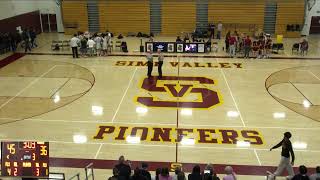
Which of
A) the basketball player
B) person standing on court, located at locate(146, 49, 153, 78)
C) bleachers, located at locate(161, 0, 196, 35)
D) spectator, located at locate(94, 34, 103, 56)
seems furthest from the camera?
bleachers, located at locate(161, 0, 196, 35)

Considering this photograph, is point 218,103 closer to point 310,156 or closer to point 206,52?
point 310,156

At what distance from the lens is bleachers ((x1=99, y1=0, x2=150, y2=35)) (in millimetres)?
31844

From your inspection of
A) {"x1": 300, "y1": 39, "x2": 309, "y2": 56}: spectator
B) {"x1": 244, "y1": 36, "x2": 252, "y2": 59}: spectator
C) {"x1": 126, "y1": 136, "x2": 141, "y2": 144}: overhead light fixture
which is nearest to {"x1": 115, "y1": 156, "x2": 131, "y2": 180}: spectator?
{"x1": 126, "y1": 136, "x2": 141, "y2": 144}: overhead light fixture

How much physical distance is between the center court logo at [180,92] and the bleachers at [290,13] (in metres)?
15.4

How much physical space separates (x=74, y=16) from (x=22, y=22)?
4599mm

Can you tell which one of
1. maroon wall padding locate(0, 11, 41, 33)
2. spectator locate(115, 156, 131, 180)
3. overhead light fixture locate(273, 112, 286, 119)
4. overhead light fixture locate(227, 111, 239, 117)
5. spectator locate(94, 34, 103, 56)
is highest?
maroon wall padding locate(0, 11, 41, 33)

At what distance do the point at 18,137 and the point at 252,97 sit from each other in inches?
389

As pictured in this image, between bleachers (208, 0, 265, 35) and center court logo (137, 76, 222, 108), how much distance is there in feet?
45.4

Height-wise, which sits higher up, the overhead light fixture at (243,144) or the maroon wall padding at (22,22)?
the maroon wall padding at (22,22)

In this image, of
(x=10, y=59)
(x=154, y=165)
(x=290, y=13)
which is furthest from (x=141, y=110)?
(x=290, y=13)

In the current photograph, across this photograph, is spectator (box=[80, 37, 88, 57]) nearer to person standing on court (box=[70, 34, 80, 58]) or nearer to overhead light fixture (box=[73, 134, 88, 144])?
person standing on court (box=[70, 34, 80, 58])

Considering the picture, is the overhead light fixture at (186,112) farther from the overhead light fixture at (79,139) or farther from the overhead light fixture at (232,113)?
the overhead light fixture at (79,139)

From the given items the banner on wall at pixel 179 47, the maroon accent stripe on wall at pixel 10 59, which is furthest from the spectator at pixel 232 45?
the maroon accent stripe on wall at pixel 10 59

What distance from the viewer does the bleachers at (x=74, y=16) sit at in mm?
32156
